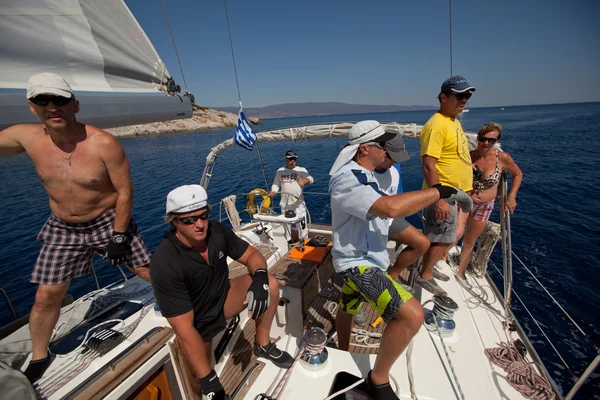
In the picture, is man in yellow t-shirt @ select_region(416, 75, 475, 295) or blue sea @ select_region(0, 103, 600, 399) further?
blue sea @ select_region(0, 103, 600, 399)

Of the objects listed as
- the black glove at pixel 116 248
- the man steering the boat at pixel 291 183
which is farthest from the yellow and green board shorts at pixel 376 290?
the man steering the boat at pixel 291 183

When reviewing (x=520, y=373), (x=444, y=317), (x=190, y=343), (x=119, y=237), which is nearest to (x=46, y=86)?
(x=119, y=237)

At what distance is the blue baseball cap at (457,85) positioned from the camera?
2814 mm

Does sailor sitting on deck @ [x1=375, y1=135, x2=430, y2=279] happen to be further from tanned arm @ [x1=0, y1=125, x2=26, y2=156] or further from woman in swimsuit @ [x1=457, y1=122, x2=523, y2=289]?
tanned arm @ [x1=0, y1=125, x2=26, y2=156]

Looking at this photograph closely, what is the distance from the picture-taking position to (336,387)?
2.23m

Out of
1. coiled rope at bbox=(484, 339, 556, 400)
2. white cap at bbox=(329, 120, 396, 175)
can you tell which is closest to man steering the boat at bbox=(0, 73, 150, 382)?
white cap at bbox=(329, 120, 396, 175)

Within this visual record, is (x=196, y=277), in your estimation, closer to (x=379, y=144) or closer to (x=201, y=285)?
(x=201, y=285)

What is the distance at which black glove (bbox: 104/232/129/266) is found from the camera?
2.68 metres

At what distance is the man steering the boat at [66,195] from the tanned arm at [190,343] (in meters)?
Answer: 1.13

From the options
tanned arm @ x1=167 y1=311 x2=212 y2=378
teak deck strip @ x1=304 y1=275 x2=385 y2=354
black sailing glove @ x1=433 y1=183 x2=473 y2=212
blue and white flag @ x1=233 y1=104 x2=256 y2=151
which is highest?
blue and white flag @ x1=233 y1=104 x2=256 y2=151

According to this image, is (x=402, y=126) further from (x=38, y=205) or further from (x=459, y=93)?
(x=38, y=205)

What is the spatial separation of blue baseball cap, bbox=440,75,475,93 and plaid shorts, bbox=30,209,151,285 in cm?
381

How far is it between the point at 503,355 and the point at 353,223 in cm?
213

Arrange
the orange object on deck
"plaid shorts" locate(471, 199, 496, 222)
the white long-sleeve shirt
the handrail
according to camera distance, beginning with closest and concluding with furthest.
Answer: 1. the handrail
2. "plaid shorts" locate(471, 199, 496, 222)
3. the orange object on deck
4. the white long-sleeve shirt
